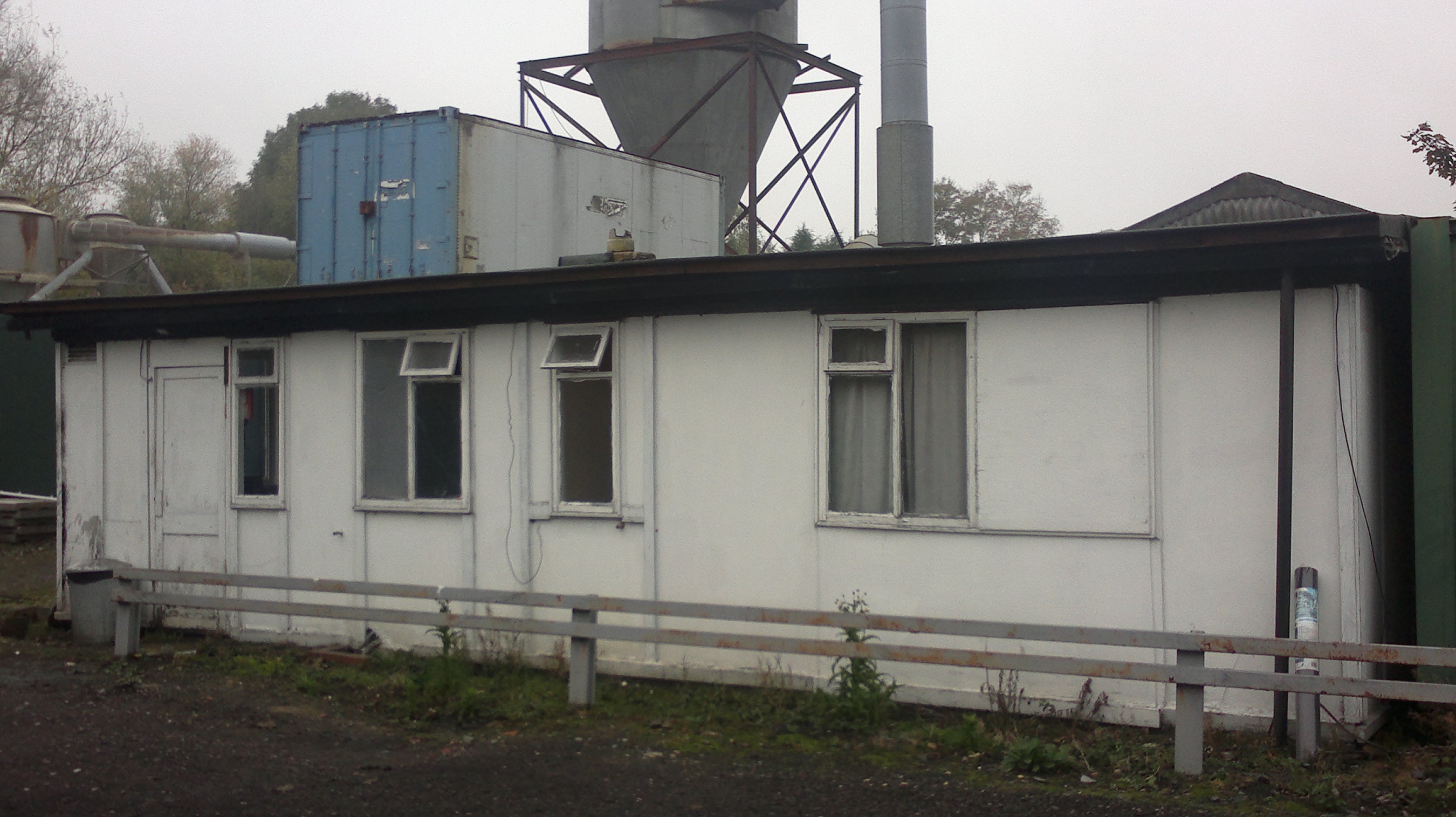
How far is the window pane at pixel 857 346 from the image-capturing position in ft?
26.5

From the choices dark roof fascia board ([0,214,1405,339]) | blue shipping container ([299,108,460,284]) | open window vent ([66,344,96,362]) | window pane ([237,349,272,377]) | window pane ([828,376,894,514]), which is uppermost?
blue shipping container ([299,108,460,284])

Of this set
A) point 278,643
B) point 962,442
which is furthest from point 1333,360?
point 278,643

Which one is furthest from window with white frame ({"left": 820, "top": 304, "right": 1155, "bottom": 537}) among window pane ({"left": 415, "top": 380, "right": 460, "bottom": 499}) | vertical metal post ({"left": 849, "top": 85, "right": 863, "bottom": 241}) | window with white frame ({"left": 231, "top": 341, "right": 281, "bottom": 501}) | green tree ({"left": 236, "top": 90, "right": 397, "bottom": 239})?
green tree ({"left": 236, "top": 90, "right": 397, "bottom": 239})

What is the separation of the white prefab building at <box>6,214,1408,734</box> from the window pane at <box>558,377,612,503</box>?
23mm

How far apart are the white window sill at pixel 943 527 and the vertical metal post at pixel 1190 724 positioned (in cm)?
117

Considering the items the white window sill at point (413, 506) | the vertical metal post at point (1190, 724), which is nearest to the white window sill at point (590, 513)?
the white window sill at point (413, 506)

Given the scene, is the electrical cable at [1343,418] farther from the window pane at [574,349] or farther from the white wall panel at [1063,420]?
the window pane at [574,349]

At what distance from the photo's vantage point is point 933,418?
795 centimetres

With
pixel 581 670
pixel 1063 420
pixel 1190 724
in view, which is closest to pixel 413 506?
pixel 581 670

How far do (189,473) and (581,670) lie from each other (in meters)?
4.85

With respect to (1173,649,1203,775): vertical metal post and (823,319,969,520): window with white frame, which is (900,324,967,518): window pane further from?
(1173,649,1203,775): vertical metal post

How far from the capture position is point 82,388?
36.9 ft

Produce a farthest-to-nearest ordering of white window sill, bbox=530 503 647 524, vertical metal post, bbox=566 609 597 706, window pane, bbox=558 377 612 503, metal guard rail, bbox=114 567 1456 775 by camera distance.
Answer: window pane, bbox=558 377 612 503 < white window sill, bbox=530 503 647 524 < vertical metal post, bbox=566 609 597 706 < metal guard rail, bbox=114 567 1456 775

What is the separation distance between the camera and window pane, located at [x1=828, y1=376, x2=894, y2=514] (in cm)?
809
